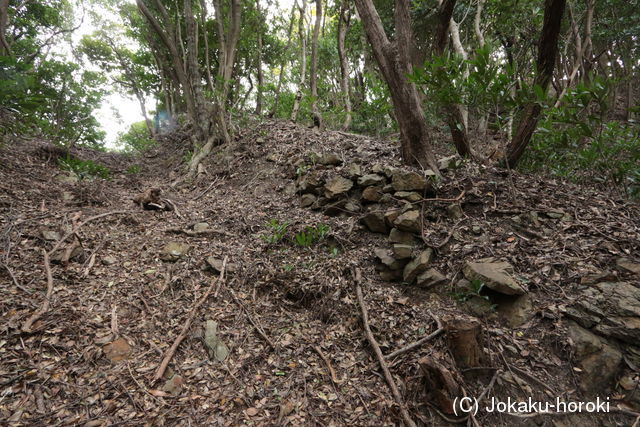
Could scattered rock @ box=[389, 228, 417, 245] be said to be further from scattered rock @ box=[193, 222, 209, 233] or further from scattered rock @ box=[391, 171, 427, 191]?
scattered rock @ box=[193, 222, 209, 233]

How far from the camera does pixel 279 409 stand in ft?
7.80

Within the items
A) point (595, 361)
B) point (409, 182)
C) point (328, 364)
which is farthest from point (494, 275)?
point (328, 364)

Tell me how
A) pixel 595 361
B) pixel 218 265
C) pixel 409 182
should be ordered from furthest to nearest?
pixel 409 182
pixel 218 265
pixel 595 361

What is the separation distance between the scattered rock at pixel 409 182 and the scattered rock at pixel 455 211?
434 mm

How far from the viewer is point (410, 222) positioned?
11.4 feet

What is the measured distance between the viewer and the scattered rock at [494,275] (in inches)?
107

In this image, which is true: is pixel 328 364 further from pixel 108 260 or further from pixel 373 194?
pixel 108 260

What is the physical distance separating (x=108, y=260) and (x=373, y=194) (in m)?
3.41

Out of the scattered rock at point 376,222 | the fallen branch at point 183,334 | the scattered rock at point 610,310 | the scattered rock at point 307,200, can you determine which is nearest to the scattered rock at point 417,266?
the scattered rock at point 376,222

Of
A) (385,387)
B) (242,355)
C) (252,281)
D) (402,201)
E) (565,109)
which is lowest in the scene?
(385,387)

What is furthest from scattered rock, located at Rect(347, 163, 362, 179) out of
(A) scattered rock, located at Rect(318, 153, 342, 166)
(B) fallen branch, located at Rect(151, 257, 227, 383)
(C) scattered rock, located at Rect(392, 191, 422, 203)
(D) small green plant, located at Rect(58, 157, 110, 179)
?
(D) small green plant, located at Rect(58, 157, 110, 179)

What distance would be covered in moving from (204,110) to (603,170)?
321 inches

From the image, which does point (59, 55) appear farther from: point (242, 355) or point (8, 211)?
point (242, 355)

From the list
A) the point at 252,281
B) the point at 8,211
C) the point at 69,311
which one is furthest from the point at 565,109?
the point at 8,211
